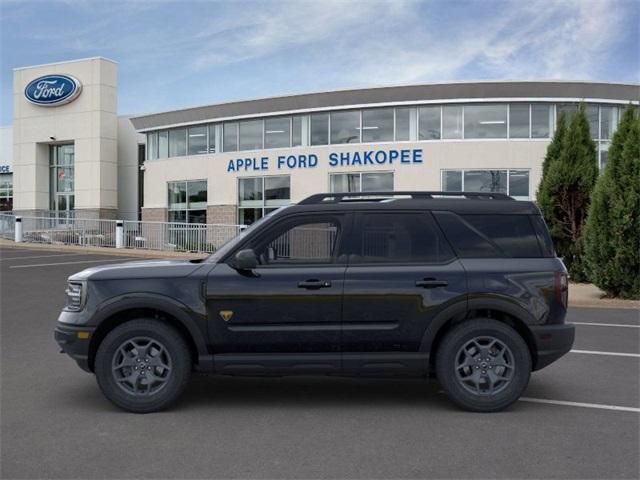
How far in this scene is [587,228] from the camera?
1345cm

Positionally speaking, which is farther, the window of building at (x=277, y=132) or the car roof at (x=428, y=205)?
the window of building at (x=277, y=132)

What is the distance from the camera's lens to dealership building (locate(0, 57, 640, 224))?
970 inches

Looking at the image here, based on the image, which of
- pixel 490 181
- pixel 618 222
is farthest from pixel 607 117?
pixel 618 222

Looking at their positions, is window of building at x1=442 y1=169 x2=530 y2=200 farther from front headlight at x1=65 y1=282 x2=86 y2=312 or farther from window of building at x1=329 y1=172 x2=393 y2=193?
front headlight at x1=65 y1=282 x2=86 y2=312

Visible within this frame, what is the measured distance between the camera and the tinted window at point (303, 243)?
219 inches

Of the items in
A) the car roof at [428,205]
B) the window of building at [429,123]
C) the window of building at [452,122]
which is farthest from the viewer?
the window of building at [429,123]

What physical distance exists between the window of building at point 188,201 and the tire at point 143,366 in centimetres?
2512

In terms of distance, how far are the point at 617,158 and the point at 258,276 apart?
408 inches

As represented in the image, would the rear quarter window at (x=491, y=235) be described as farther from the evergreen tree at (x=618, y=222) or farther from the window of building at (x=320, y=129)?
the window of building at (x=320, y=129)

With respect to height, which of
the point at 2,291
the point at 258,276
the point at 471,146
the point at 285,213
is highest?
the point at 471,146

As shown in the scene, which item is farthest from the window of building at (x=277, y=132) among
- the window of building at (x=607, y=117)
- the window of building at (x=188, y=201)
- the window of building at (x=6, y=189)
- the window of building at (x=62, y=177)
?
the window of building at (x=6, y=189)

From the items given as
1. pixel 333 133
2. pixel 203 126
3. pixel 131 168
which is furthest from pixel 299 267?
pixel 131 168

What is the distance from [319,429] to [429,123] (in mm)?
21731

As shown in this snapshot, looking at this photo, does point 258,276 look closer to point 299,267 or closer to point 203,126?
point 299,267
